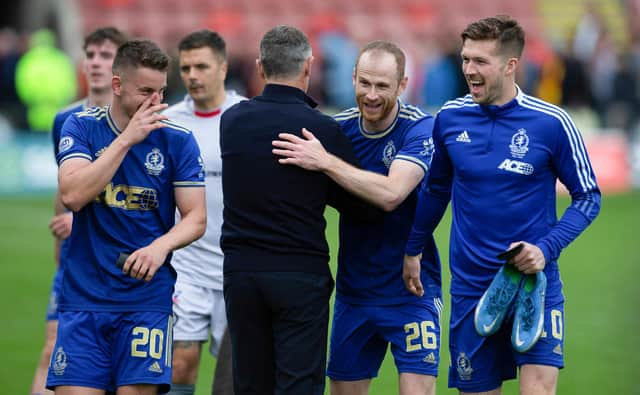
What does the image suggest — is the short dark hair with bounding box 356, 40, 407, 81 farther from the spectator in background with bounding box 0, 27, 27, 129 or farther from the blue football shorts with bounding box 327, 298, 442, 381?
the spectator in background with bounding box 0, 27, 27, 129

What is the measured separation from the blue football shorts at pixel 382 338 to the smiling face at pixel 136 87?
1.67m

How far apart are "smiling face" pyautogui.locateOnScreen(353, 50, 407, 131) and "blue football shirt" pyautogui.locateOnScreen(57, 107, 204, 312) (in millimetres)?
982

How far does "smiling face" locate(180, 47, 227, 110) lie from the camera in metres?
7.54

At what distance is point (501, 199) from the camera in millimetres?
6000

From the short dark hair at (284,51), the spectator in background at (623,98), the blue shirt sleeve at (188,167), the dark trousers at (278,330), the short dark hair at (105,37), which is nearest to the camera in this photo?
the dark trousers at (278,330)

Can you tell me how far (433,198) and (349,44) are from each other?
17.2m

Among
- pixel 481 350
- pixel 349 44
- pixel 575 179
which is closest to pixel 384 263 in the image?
pixel 481 350

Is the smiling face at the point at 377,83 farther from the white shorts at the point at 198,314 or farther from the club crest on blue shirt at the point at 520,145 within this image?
the white shorts at the point at 198,314

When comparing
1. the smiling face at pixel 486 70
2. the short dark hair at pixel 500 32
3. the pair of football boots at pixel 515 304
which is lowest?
the pair of football boots at pixel 515 304

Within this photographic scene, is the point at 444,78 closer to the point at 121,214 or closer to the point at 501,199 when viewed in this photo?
the point at 501,199

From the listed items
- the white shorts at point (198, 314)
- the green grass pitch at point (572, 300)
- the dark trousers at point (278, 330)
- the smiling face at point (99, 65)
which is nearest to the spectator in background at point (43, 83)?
the green grass pitch at point (572, 300)

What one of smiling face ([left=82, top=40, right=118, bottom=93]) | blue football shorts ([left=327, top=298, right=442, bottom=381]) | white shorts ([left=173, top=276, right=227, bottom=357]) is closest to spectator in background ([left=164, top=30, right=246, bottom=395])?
white shorts ([left=173, top=276, right=227, bottom=357])

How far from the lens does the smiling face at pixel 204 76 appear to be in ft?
24.7

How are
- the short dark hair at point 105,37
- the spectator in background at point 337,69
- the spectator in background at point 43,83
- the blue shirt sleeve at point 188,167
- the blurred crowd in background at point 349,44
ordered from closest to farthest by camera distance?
the blue shirt sleeve at point 188,167
the short dark hair at point 105,37
the spectator in background at point 43,83
the blurred crowd in background at point 349,44
the spectator in background at point 337,69
